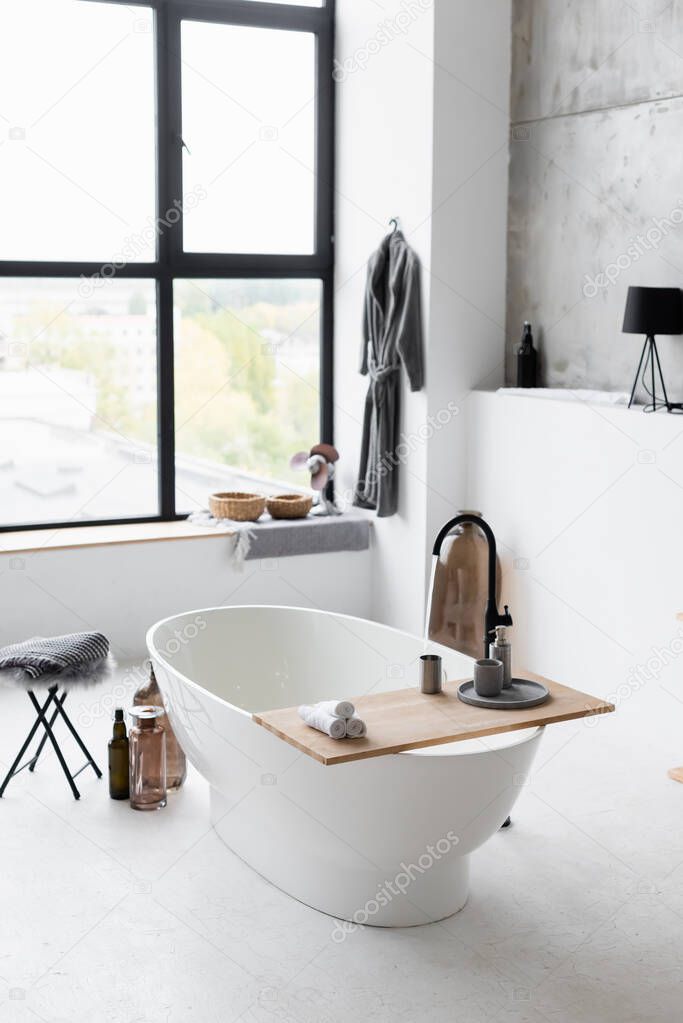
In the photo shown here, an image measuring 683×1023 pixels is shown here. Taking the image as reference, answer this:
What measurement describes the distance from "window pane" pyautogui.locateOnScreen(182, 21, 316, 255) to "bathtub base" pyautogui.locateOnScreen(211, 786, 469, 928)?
10.9 feet

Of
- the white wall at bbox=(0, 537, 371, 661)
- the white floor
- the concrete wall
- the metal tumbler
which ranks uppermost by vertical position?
the concrete wall

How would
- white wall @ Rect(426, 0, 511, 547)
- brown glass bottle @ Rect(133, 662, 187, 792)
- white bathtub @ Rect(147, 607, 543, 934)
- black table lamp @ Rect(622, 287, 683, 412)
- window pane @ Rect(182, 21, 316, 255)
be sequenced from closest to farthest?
white bathtub @ Rect(147, 607, 543, 934) → brown glass bottle @ Rect(133, 662, 187, 792) → black table lamp @ Rect(622, 287, 683, 412) → white wall @ Rect(426, 0, 511, 547) → window pane @ Rect(182, 21, 316, 255)

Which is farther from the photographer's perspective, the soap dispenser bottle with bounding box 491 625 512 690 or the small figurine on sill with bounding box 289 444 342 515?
the small figurine on sill with bounding box 289 444 342 515

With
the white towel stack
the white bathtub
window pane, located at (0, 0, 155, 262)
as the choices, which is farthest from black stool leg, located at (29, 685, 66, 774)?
window pane, located at (0, 0, 155, 262)

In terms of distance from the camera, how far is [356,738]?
280 centimetres

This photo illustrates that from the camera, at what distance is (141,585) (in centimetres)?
529

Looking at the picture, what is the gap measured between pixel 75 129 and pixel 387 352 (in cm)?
168

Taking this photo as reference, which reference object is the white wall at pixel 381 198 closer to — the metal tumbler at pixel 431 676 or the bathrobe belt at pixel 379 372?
the bathrobe belt at pixel 379 372

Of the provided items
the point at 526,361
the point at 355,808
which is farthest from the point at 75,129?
the point at 355,808

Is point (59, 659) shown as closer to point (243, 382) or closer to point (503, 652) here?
point (503, 652)

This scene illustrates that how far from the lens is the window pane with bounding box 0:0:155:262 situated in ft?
16.8

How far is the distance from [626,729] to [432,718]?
1.71 metres

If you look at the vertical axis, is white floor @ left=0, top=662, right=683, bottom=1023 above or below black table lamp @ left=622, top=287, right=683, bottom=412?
below

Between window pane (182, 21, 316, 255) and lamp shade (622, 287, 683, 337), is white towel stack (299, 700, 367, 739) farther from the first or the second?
window pane (182, 21, 316, 255)
